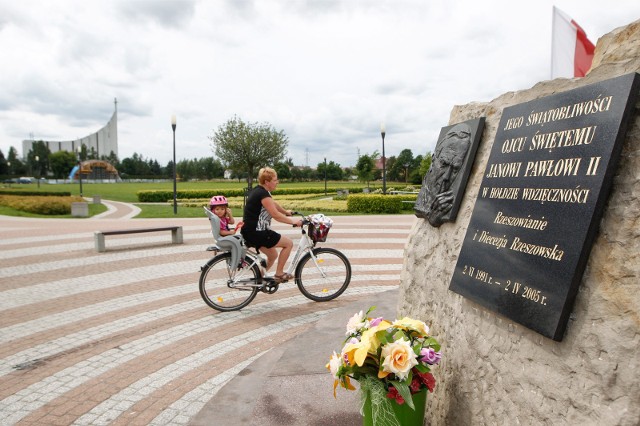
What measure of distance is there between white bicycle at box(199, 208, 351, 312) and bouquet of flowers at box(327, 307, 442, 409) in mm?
3540

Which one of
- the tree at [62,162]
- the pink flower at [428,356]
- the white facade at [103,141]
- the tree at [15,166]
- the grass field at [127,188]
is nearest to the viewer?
the pink flower at [428,356]

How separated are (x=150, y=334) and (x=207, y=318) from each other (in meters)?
0.76

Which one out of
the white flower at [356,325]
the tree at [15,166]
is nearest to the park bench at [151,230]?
the white flower at [356,325]

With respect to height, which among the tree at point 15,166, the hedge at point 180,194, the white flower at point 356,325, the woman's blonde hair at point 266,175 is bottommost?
the tree at point 15,166

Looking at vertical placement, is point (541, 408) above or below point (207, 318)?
above

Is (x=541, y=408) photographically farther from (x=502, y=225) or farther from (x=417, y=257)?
(x=417, y=257)

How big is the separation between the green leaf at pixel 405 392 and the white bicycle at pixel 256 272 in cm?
378

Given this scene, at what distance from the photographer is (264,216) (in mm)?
5875

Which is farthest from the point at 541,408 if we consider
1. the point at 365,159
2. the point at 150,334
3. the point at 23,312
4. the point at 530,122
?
the point at 365,159

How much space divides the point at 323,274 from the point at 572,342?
4.55 meters

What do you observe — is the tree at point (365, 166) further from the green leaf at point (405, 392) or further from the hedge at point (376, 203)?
the green leaf at point (405, 392)

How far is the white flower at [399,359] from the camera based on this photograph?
2191 mm

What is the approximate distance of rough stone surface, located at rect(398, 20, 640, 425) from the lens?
5.68 feet

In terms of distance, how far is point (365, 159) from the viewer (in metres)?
43.7
